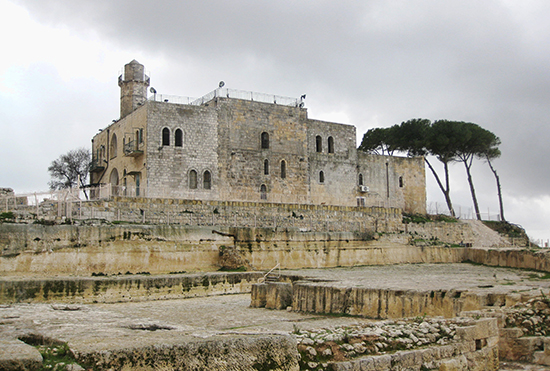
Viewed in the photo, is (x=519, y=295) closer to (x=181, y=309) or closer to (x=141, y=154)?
(x=181, y=309)

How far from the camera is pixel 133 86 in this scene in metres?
35.6

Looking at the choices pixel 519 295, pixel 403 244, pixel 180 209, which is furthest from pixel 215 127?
pixel 519 295

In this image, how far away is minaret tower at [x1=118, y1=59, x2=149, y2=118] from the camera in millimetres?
35594

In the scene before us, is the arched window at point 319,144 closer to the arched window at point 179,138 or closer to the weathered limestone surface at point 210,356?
the arched window at point 179,138

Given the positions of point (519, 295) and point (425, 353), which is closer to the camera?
point (425, 353)

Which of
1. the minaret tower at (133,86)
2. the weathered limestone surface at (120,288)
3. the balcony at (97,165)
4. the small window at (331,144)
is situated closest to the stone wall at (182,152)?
the minaret tower at (133,86)

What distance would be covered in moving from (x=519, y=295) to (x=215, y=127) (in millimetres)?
22839

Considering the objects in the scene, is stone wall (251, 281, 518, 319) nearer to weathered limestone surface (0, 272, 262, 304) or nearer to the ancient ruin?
the ancient ruin

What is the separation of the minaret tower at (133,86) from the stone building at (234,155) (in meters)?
0.07

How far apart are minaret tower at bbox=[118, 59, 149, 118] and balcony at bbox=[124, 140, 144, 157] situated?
5378 mm

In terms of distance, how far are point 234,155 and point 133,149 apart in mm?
5979

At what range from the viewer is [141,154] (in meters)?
30.3

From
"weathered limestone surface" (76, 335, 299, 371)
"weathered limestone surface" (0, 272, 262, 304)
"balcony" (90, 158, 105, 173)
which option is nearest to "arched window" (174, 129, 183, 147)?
"balcony" (90, 158, 105, 173)

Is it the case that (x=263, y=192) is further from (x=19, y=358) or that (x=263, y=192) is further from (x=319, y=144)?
(x=19, y=358)
